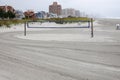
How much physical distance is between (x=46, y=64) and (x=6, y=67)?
4.49 ft

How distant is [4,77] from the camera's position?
21.6 feet

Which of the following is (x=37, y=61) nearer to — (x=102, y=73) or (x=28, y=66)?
(x=28, y=66)

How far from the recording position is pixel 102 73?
7.03 m

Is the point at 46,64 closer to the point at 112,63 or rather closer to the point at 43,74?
the point at 43,74

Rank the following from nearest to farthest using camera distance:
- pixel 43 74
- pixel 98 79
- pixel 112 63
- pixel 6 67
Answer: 1. pixel 98 79
2. pixel 43 74
3. pixel 6 67
4. pixel 112 63

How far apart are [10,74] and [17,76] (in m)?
0.34

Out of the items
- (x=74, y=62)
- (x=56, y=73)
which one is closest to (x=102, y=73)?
(x=56, y=73)

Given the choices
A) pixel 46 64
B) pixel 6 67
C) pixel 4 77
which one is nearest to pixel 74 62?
pixel 46 64

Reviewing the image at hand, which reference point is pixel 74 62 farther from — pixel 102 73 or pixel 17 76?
pixel 17 76

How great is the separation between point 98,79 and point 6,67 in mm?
3172

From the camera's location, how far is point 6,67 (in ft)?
26.0

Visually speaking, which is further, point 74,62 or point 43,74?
point 74,62

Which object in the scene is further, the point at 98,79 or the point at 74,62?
the point at 74,62

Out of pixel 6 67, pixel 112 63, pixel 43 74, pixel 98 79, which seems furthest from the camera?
pixel 112 63
